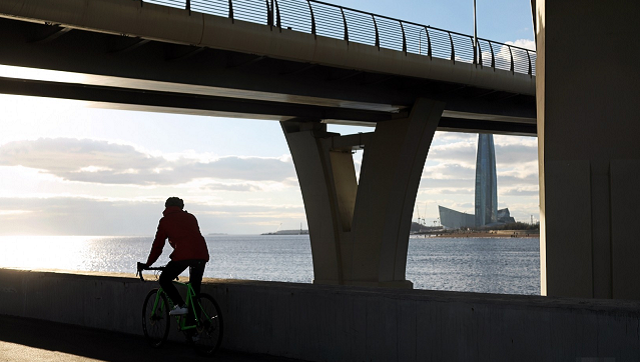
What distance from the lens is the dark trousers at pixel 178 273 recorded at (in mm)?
8133

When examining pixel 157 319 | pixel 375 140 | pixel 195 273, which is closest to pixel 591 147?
pixel 195 273

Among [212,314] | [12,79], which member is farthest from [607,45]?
[12,79]

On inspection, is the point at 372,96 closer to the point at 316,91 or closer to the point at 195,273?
the point at 316,91

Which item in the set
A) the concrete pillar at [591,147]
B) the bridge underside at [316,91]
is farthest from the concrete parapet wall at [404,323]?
the bridge underside at [316,91]

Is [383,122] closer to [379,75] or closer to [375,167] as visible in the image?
[375,167]

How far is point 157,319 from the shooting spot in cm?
877

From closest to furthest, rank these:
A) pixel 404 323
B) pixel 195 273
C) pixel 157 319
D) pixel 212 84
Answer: pixel 404 323 < pixel 195 273 < pixel 157 319 < pixel 212 84

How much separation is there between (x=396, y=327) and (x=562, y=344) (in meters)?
1.61

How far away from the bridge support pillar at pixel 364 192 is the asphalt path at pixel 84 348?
57.3ft

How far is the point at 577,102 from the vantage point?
10.4m

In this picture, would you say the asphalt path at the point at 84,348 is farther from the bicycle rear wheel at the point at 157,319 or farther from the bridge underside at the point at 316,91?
the bridge underside at the point at 316,91

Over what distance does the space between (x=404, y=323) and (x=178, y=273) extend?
2.66 m

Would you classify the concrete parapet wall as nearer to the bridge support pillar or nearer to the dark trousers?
the dark trousers

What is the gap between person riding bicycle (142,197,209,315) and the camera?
8117 mm
